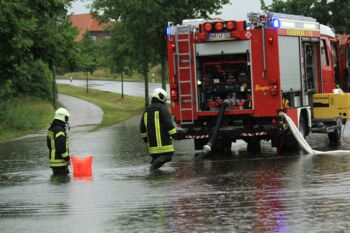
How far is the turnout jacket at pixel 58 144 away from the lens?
12.2 metres

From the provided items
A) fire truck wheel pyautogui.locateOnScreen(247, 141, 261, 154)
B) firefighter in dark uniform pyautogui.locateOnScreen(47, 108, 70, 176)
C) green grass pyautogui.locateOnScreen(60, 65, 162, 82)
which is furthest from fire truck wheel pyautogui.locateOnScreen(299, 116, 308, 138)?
green grass pyautogui.locateOnScreen(60, 65, 162, 82)

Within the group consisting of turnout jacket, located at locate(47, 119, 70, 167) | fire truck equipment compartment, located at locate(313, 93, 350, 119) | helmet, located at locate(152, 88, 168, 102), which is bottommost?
turnout jacket, located at locate(47, 119, 70, 167)

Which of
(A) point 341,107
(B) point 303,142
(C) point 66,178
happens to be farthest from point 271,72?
(C) point 66,178

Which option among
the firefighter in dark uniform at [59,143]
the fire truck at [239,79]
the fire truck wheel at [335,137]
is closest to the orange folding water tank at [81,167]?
the firefighter in dark uniform at [59,143]

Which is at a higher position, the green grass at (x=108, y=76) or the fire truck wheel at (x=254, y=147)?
the green grass at (x=108, y=76)

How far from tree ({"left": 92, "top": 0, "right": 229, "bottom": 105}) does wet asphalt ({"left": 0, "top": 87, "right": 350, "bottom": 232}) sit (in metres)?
21.7

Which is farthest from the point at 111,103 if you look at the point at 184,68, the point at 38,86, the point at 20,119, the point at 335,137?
the point at 184,68

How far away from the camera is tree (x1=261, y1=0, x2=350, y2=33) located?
151 ft

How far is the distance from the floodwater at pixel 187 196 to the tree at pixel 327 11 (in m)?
32.2

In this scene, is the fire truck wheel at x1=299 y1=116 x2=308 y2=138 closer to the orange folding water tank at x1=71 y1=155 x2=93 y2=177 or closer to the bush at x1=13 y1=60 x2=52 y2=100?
the orange folding water tank at x1=71 y1=155 x2=93 y2=177

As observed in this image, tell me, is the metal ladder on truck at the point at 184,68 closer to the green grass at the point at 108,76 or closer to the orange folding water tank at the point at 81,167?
the orange folding water tank at the point at 81,167

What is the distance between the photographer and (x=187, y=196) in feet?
31.6

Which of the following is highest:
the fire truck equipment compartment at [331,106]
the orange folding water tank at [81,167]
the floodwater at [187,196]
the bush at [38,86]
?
the bush at [38,86]

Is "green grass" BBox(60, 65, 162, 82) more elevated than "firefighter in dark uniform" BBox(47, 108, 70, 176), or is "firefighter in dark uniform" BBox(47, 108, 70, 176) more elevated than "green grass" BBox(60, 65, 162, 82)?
"green grass" BBox(60, 65, 162, 82)
